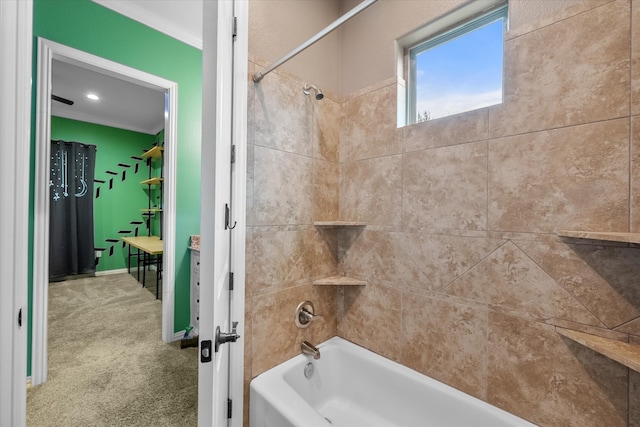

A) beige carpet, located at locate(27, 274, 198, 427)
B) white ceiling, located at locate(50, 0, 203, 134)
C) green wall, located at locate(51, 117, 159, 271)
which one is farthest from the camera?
green wall, located at locate(51, 117, 159, 271)

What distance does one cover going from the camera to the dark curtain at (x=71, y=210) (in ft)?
13.6

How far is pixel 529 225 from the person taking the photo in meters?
1.06

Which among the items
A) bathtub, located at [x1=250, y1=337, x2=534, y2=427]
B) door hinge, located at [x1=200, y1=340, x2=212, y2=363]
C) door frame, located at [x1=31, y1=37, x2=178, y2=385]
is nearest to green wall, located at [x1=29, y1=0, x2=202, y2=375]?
door frame, located at [x1=31, y1=37, x2=178, y2=385]

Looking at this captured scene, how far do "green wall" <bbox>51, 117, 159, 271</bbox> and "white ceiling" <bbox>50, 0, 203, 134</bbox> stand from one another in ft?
0.63

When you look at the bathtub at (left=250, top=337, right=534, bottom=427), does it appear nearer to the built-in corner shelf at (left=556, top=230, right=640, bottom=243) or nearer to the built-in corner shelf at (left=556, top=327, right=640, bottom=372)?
the built-in corner shelf at (left=556, top=327, right=640, bottom=372)

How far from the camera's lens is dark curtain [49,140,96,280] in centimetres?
414

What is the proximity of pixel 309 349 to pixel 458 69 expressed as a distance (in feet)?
5.64

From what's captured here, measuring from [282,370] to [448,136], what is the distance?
1.44 m

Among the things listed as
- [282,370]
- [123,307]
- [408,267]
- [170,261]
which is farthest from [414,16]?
[123,307]

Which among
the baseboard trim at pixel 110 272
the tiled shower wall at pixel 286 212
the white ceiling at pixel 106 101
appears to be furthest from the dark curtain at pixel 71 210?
the tiled shower wall at pixel 286 212

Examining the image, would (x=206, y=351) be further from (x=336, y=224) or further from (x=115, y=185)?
(x=115, y=185)

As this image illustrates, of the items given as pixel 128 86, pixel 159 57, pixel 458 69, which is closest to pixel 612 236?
pixel 458 69

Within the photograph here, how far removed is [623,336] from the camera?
2.91ft

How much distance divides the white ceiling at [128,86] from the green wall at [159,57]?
3.6 inches
